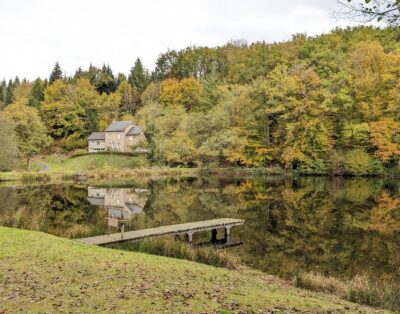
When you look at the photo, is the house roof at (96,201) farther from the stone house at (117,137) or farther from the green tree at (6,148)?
the stone house at (117,137)

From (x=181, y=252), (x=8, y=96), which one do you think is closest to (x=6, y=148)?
(x=181, y=252)

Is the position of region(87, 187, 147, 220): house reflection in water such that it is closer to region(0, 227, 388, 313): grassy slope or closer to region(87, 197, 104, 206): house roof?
region(87, 197, 104, 206): house roof

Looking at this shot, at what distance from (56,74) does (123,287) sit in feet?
340

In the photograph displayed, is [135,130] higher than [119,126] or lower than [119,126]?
lower

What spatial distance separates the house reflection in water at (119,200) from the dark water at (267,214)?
0.07 metres

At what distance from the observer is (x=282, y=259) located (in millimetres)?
15953

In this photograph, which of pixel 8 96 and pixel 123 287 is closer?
pixel 123 287

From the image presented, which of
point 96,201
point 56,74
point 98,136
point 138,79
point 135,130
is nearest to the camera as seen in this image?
point 96,201

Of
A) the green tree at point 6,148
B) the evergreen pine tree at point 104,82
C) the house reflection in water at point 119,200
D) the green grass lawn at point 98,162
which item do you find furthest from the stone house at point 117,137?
the house reflection in water at point 119,200

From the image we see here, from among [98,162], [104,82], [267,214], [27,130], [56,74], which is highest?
[56,74]

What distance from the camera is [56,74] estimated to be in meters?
104

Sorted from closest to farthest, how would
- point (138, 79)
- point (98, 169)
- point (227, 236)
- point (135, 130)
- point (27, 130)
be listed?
1. point (227, 236)
2. point (98, 169)
3. point (27, 130)
4. point (135, 130)
5. point (138, 79)

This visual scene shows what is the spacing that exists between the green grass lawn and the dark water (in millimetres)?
18148

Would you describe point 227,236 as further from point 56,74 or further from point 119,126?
point 56,74
